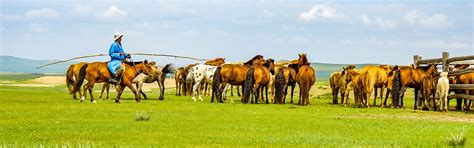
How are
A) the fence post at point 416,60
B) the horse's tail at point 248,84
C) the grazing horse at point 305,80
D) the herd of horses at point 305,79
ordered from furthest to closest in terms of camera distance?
1. the fence post at point 416,60
2. the horse's tail at point 248,84
3. the grazing horse at point 305,80
4. the herd of horses at point 305,79

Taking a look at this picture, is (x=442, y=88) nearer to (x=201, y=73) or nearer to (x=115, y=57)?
(x=201, y=73)

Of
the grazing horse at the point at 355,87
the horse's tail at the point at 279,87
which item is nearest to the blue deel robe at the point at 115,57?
the horse's tail at the point at 279,87

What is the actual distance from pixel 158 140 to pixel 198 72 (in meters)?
19.1

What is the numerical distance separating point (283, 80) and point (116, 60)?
7.77 meters

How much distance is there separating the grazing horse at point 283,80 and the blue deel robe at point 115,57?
23.8 feet

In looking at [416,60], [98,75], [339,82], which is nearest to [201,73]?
[339,82]

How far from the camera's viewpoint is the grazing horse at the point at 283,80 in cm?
3003

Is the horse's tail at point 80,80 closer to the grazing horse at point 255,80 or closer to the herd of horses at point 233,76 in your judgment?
the herd of horses at point 233,76

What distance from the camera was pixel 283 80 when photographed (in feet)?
99.1

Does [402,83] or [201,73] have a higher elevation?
[201,73]

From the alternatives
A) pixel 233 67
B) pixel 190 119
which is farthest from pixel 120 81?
pixel 190 119

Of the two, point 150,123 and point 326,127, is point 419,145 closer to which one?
point 326,127

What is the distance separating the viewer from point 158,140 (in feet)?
42.9

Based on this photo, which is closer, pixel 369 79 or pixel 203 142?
pixel 203 142
